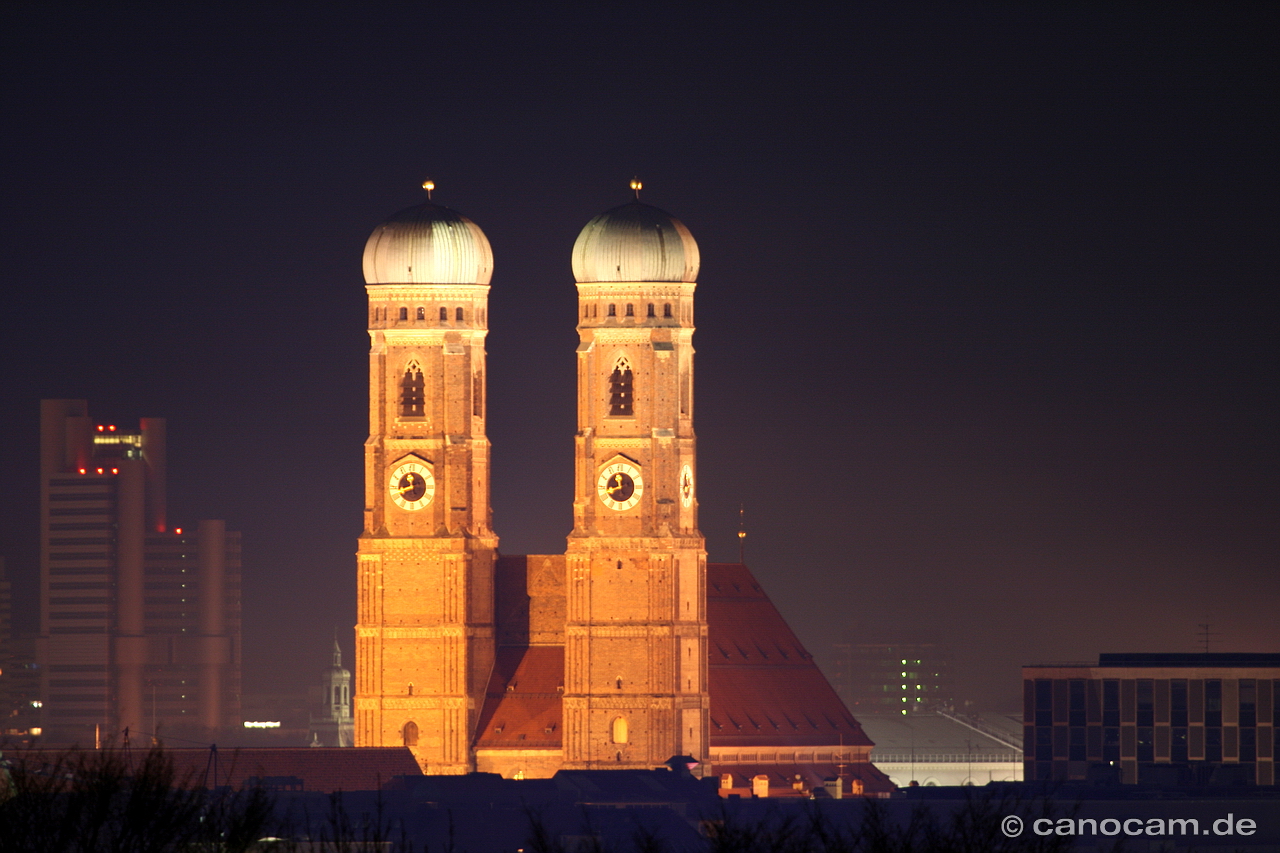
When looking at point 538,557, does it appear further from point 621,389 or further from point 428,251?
point 428,251

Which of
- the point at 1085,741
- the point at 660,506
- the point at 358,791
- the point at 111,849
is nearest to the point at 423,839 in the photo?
the point at 358,791

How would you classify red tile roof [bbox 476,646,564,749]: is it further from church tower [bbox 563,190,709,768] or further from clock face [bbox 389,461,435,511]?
clock face [bbox 389,461,435,511]

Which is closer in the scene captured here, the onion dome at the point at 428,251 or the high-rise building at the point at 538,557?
the high-rise building at the point at 538,557

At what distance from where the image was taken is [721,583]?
150 metres

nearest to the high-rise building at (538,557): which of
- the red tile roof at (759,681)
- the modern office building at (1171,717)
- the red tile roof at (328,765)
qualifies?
the red tile roof at (328,765)

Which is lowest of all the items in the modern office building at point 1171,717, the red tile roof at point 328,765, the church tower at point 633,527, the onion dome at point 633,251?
the red tile roof at point 328,765

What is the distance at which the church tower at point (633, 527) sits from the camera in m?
139

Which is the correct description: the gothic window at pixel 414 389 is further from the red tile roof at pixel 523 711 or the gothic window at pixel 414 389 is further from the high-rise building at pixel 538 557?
Answer: the red tile roof at pixel 523 711

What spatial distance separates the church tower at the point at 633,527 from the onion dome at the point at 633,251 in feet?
0.16

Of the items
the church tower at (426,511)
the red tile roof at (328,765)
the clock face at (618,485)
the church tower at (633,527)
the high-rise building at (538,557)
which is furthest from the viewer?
the church tower at (426,511)

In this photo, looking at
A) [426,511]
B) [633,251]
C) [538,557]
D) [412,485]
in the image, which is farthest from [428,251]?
[538,557]

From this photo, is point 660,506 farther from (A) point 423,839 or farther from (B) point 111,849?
(B) point 111,849

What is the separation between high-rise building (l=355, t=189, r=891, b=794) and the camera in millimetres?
139125

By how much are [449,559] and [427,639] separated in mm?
2810
